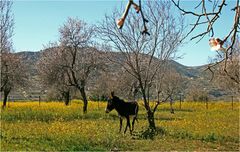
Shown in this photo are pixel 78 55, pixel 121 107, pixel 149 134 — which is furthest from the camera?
pixel 78 55

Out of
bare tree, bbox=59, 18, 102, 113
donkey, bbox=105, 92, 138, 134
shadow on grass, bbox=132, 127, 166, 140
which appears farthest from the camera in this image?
bare tree, bbox=59, 18, 102, 113

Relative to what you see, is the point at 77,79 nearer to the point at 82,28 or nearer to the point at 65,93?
the point at 82,28

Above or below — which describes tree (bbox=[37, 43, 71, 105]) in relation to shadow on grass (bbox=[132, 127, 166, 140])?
above

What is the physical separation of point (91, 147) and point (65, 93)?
34965mm

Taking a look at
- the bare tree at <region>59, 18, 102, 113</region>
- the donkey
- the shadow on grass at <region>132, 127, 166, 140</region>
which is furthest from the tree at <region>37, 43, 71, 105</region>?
the shadow on grass at <region>132, 127, 166, 140</region>

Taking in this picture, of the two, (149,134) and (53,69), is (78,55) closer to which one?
(53,69)

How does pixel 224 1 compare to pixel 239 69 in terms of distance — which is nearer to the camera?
pixel 224 1

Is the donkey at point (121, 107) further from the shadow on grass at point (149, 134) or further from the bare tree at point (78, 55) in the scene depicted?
the bare tree at point (78, 55)

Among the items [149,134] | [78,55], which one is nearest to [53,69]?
[78,55]

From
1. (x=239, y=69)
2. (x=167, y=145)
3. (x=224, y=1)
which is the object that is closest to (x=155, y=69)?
(x=167, y=145)

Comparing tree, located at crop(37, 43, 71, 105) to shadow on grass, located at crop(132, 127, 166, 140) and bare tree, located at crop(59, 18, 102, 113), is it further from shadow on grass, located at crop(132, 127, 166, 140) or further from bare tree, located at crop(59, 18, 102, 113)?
shadow on grass, located at crop(132, 127, 166, 140)

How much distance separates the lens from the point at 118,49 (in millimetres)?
14633

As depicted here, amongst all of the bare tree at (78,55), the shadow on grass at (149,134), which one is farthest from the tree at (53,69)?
the shadow on grass at (149,134)

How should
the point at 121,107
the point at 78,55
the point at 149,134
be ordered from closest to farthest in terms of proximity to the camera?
the point at 149,134
the point at 121,107
the point at 78,55
